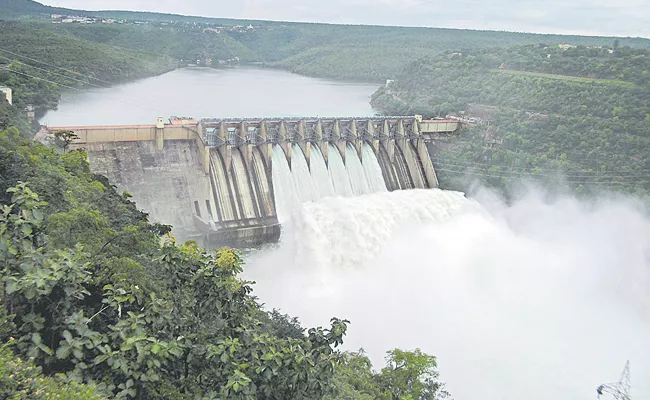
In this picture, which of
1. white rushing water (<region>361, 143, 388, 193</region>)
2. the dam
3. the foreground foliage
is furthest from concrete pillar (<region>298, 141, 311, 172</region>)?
the foreground foliage

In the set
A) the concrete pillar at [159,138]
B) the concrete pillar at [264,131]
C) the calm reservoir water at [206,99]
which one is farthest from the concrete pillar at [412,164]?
the calm reservoir water at [206,99]

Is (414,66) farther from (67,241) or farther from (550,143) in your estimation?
(67,241)

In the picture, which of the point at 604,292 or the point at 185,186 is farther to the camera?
the point at 185,186

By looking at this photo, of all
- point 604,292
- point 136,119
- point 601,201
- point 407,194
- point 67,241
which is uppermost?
point 136,119

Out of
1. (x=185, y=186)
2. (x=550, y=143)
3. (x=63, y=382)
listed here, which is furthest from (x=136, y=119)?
(x=63, y=382)

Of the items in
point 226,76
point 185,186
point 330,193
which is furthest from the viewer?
point 226,76
